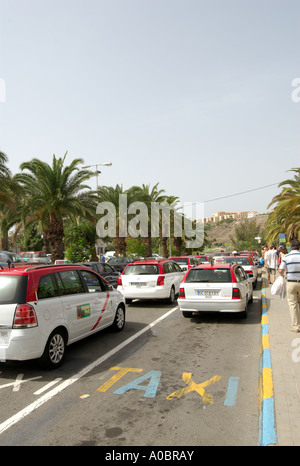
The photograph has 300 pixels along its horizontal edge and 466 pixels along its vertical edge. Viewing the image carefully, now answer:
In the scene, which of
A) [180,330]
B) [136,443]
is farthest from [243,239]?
[136,443]

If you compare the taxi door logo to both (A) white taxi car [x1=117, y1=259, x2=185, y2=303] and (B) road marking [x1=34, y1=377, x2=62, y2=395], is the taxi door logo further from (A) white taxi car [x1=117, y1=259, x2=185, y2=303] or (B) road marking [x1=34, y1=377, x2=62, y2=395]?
(A) white taxi car [x1=117, y1=259, x2=185, y2=303]

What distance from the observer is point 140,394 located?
463cm

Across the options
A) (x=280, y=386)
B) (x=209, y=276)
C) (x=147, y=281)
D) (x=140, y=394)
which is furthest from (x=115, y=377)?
(x=147, y=281)

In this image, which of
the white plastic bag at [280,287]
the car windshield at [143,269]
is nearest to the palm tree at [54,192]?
the car windshield at [143,269]

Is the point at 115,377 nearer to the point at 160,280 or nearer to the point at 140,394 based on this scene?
the point at 140,394

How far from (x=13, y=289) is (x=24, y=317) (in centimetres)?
48

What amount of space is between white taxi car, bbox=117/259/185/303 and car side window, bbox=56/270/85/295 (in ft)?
16.2

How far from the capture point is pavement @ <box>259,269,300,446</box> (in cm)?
343

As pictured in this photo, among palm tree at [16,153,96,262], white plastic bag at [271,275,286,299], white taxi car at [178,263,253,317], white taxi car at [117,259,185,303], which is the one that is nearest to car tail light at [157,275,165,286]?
white taxi car at [117,259,185,303]

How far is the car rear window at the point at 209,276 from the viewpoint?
8.91 metres

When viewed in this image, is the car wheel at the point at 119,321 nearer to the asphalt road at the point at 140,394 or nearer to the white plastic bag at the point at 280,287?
the asphalt road at the point at 140,394

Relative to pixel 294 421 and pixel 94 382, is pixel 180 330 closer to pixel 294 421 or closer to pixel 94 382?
pixel 94 382

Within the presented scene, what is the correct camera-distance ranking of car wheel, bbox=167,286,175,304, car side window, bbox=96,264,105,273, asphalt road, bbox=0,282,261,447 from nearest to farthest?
asphalt road, bbox=0,282,261,447 → car wheel, bbox=167,286,175,304 → car side window, bbox=96,264,105,273

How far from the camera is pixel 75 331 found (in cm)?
614
